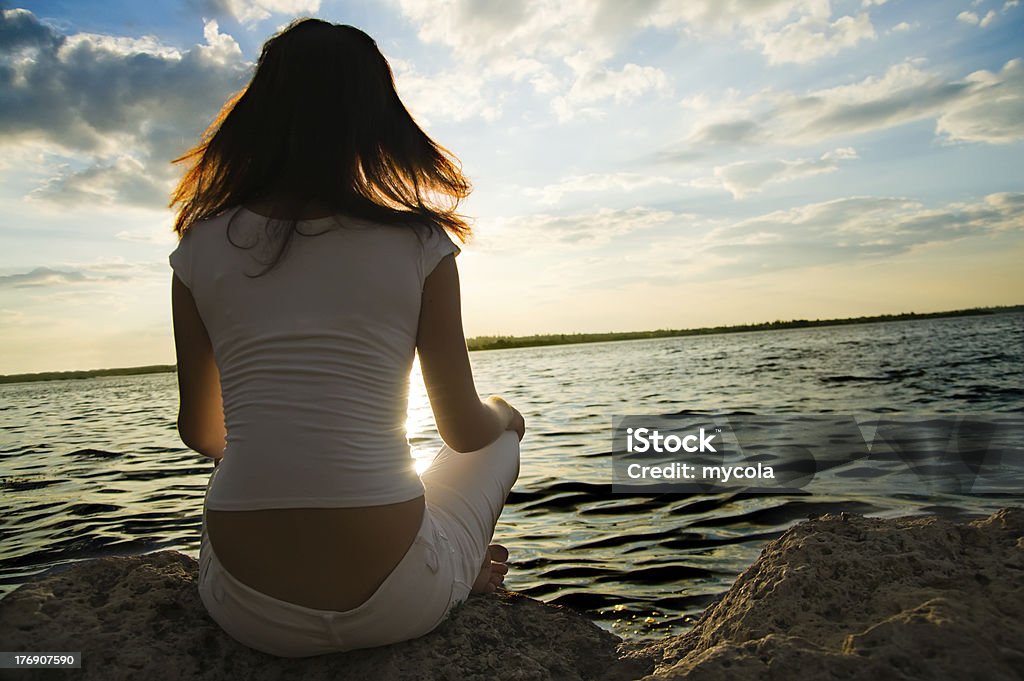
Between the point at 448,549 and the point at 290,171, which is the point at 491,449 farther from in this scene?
the point at 290,171

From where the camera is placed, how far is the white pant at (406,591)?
2033mm

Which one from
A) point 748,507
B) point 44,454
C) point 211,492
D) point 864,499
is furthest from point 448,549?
point 44,454

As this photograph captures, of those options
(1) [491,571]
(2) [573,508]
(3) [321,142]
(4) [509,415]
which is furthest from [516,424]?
(2) [573,508]

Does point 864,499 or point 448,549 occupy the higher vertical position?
point 448,549

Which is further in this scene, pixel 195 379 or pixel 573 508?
pixel 573 508

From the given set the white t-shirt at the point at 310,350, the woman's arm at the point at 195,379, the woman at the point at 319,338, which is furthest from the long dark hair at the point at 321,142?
the woman's arm at the point at 195,379

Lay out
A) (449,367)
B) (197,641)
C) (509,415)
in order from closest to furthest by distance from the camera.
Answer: (449,367)
(197,641)
(509,415)

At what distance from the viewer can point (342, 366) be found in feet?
6.26

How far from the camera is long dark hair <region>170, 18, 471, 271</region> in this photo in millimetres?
2035

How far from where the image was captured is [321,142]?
2066 mm

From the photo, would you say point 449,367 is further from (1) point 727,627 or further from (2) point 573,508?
(2) point 573,508

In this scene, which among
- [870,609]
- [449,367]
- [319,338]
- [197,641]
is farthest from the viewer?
[197,641]

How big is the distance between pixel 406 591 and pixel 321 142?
1.34 m

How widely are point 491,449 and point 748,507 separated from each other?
343cm
